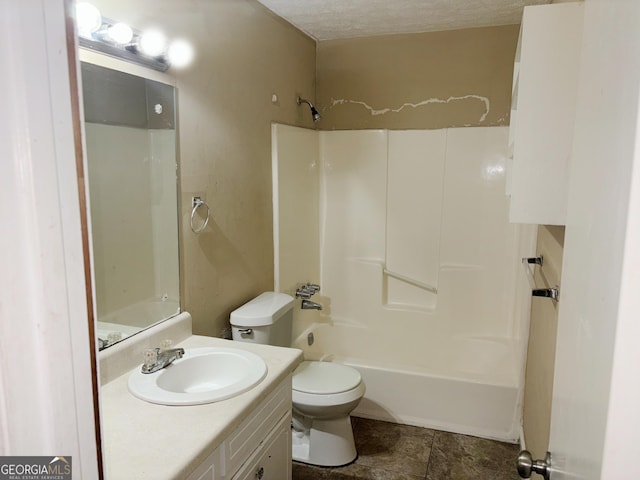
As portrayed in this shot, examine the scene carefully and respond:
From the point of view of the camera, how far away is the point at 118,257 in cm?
167

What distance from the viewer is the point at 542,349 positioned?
6.50 feet

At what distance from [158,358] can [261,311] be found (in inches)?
28.4

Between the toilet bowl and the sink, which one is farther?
the toilet bowl

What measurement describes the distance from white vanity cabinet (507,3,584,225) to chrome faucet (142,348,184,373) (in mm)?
1258

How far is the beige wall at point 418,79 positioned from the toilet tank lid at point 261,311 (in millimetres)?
1544

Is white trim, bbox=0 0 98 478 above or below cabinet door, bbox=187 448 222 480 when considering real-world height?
above

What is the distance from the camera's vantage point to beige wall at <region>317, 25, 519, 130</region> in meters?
3.04

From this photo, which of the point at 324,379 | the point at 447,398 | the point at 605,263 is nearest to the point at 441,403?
the point at 447,398

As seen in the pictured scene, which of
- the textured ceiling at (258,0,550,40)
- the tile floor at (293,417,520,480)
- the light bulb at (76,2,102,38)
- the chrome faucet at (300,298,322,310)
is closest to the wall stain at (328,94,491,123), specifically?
the textured ceiling at (258,0,550,40)

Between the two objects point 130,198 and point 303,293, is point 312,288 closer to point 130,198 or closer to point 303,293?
point 303,293

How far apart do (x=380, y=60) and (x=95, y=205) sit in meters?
2.36

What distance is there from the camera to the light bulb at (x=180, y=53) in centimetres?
182

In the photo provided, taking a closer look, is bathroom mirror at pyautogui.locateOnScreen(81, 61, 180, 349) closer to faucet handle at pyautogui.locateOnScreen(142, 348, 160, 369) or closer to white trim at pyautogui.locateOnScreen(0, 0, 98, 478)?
faucet handle at pyautogui.locateOnScreen(142, 348, 160, 369)

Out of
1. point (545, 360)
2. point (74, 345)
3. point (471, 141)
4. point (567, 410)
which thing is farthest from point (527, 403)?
point (74, 345)
